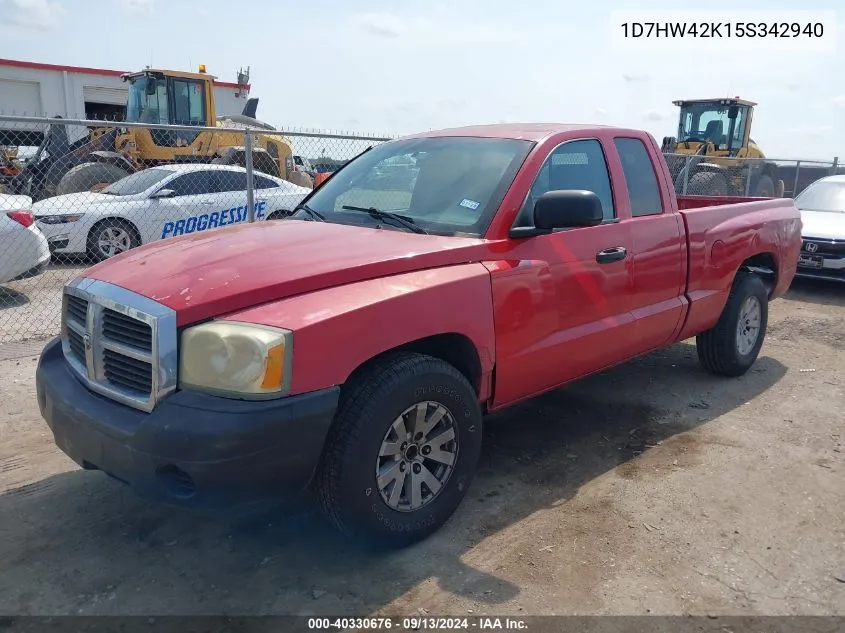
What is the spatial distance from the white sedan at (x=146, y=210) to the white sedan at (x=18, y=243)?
2.17 metres

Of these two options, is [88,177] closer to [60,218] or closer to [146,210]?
[60,218]

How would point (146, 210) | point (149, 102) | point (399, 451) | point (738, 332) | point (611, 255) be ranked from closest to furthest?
point (399, 451) → point (611, 255) → point (738, 332) → point (146, 210) → point (149, 102)

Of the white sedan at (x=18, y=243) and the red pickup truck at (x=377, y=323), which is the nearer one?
the red pickup truck at (x=377, y=323)

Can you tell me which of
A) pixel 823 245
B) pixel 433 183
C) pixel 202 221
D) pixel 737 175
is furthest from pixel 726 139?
pixel 433 183

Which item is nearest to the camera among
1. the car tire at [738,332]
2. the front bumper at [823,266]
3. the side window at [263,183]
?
the car tire at [738,332]

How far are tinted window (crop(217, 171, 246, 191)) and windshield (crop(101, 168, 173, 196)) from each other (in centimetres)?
72

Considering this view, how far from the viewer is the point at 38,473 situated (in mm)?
3869

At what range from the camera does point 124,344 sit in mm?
2820

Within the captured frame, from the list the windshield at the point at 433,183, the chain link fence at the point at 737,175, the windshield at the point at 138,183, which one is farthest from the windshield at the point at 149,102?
the windshield at the point at 433,183

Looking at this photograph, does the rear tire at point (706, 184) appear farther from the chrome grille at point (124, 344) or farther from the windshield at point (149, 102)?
the chrome grille at point (124, 344)

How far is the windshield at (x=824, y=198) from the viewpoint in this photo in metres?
9.90

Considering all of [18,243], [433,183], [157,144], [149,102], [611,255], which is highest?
[149,102]

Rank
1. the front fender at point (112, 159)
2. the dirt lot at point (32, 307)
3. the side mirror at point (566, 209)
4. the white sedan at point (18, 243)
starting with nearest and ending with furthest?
1. the side mirror at point (566, 209)
2. the dirt lot at point (32, 307)
3. the white sedan at point (18, 243)
4. the front fender at point (112, 159)

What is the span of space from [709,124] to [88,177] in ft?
45.6
